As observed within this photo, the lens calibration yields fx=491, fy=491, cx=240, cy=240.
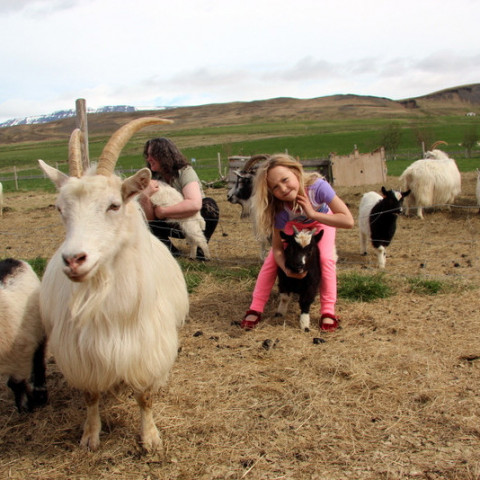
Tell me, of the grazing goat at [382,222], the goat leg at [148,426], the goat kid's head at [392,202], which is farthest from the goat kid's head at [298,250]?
the goat kid's head at [392,202]

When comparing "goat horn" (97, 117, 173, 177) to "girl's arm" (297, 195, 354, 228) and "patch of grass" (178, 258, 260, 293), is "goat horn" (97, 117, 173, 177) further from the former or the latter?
"patch of grass" (178, 258, 260, 293)

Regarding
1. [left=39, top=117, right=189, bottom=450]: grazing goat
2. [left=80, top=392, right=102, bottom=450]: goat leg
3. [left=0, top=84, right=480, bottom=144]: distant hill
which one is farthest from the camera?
[left=0, top=84, right=480, bottom=144]: distant hill

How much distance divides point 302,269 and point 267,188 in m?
0.94

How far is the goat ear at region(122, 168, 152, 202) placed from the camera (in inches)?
120

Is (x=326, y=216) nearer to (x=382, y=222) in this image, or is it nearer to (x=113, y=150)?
(x=113, y=150)

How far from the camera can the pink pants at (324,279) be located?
541 cm

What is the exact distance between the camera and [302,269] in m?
5.13

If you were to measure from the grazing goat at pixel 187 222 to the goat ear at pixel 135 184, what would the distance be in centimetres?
405

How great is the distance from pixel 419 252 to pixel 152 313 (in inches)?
236

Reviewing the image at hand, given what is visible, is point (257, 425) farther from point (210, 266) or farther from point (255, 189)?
point (210, 266)

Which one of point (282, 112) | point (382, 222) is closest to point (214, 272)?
point (382, 222)

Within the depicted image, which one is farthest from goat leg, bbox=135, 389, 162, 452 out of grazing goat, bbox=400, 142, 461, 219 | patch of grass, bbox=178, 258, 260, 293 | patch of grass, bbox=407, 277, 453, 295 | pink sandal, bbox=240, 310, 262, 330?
grazing goat, bbox=400, 142, 461, 219

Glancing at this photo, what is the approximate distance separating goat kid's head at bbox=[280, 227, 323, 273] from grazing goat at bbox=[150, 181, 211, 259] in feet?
8.31

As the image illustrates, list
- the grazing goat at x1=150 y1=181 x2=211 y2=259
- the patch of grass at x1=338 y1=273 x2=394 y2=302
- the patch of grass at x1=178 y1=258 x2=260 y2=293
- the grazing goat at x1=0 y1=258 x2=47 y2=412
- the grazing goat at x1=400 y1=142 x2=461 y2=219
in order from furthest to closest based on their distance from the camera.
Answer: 1. the grazing goat at x1=400 y1=142 x2=461 y2=219
2. the grazing goat at x1=150 y1=181 x2=211 y2=259
3. the patch of grass at x1=178 y1=258 x2=260 y2=293
4. the patch of grass at x1=338 y1=273 x2=394 y2=302
5. the grazing goat at x1=0 y1=258 x2=47 y2=412
